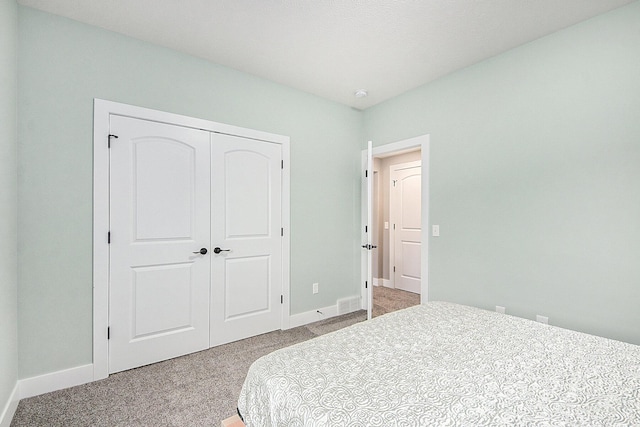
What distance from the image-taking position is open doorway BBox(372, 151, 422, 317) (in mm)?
4781

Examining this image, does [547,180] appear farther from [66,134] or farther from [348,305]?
[66,134]

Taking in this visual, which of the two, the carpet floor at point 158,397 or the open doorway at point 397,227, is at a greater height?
the open doorway at point 397,227

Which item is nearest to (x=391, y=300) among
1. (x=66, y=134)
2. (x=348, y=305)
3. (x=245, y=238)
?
(x=348, y=305)

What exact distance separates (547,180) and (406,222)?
2.73m

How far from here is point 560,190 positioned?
7.34ft

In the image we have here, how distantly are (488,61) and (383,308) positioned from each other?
3.05m

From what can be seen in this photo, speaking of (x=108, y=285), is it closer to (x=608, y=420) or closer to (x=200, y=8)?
(x=200, y=8)

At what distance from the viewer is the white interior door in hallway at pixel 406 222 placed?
4793mm

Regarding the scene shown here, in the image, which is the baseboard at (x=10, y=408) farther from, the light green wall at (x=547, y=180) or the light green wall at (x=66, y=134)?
the light green wall at (x=547, y=180)

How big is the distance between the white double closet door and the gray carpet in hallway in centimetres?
20

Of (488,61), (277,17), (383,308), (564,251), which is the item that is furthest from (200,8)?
(383,308)

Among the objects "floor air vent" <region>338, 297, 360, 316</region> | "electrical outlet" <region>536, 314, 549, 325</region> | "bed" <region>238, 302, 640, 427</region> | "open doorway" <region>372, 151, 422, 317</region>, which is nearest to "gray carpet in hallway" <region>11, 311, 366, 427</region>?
"bed" <region>238, 302, 640, 427</region>

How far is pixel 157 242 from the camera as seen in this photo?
246 cm

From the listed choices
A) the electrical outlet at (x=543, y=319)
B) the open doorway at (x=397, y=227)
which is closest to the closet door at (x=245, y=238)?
the open doorway at (x=397, y=227)
